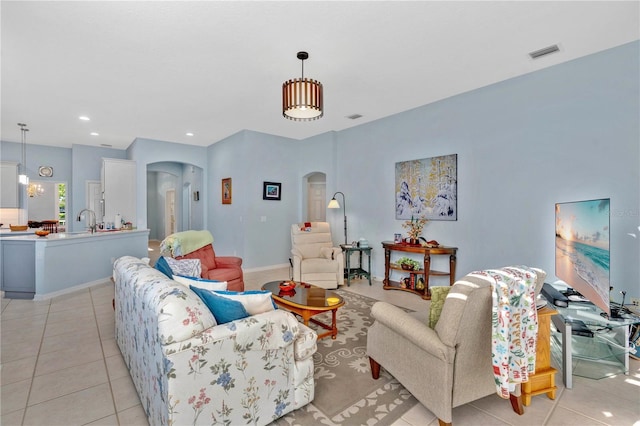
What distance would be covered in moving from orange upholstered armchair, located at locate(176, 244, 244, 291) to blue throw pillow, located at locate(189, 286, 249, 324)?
195cm

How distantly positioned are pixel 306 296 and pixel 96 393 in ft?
5.64

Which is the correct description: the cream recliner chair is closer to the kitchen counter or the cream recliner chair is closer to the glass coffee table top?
the glass coffee table top

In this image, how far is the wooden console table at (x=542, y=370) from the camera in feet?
6.19

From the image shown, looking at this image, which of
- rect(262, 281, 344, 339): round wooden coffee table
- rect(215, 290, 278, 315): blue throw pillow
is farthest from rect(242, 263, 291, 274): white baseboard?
rect(215, 290, 278, 315): blue throw pillow

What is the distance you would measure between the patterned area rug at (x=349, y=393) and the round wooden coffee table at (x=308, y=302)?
245 mm

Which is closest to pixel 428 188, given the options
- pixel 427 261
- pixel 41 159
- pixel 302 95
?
pixel 427 261

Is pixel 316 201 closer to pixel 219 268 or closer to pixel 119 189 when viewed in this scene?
pixel 219 268

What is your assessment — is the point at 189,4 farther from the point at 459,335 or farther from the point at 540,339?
the point at 540,339

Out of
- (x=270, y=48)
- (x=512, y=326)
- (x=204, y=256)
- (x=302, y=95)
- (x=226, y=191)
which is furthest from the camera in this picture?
(x=226, y=191)

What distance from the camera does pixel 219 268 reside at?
3953mm

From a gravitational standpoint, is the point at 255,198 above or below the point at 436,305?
above

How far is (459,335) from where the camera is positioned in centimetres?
155

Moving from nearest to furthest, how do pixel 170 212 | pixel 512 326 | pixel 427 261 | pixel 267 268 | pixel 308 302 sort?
pixel 512 326
pixel 308 302
pixel 427 261
pixel 267 268
pixel 170 212

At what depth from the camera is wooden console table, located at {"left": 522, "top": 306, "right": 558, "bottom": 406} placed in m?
1.89
